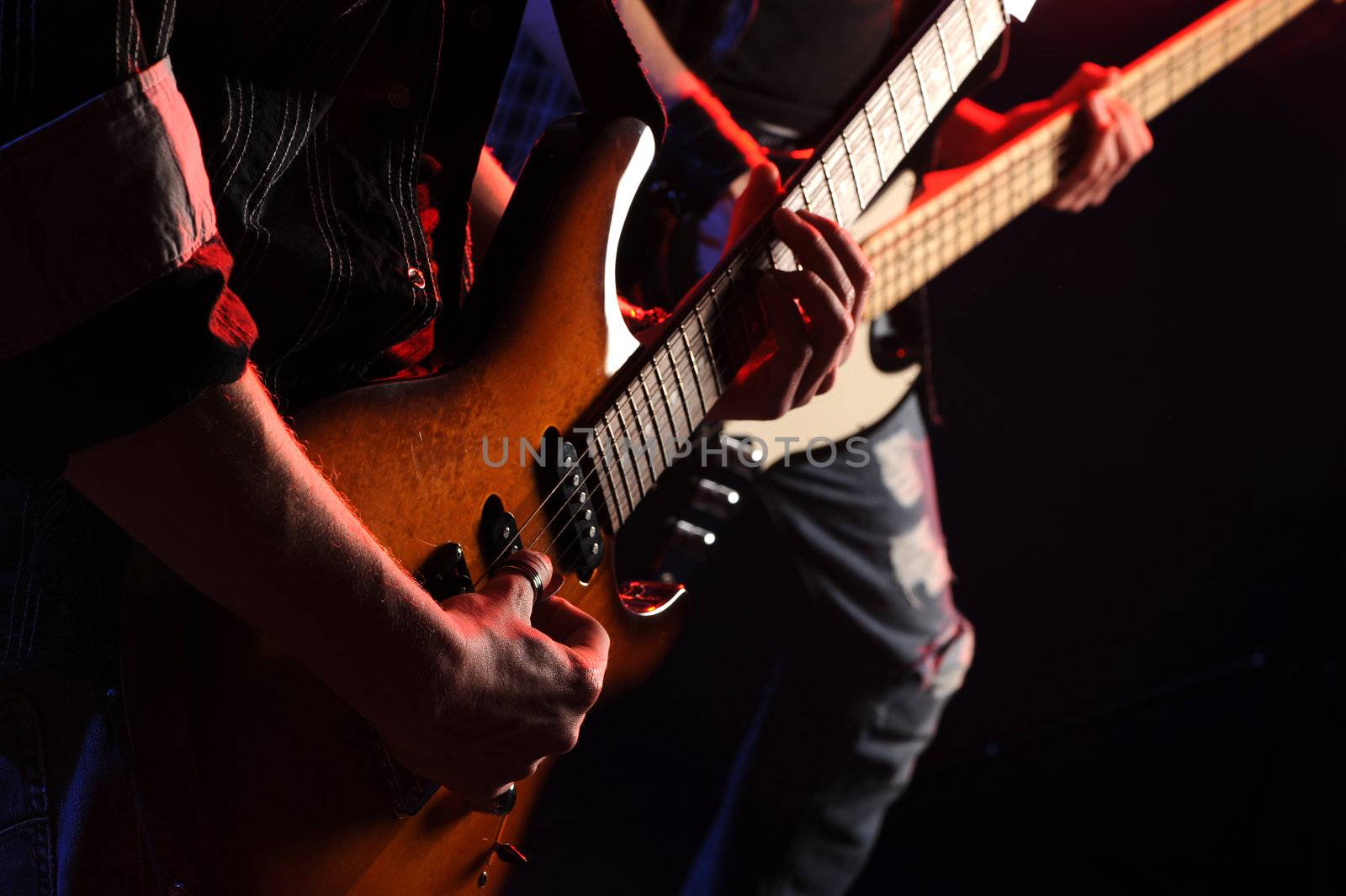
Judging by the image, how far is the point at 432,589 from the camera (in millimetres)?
607

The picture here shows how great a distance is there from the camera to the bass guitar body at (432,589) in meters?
0.50

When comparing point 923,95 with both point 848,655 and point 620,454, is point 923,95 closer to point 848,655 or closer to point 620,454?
point 620,454

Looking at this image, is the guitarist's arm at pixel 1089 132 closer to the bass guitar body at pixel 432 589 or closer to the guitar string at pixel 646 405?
the guitar string at pixel 646 405

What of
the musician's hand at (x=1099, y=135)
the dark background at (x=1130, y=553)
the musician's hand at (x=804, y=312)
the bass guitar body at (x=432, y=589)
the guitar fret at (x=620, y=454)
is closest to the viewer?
the bass guitar body at (x=432, y=589)

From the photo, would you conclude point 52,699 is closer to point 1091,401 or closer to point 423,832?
point 423,832

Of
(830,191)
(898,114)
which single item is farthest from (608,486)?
(898,114)

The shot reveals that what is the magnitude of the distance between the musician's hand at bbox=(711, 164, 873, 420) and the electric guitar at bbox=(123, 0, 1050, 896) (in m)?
0.03

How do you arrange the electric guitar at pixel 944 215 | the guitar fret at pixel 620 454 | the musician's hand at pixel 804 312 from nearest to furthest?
1. the guitar fret at pixel 620 454
2. the musician's hand at pixel 804 312
3. the electric guitar at pixel 944 215

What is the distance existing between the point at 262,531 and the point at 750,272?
52cm

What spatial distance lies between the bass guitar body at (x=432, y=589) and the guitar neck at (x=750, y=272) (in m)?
0.04

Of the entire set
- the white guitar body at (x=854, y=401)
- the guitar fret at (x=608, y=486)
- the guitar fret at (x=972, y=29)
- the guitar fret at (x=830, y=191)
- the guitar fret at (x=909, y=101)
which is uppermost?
the guitar fret at (x=972, y=29)

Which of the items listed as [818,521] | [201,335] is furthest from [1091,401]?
[201,335]

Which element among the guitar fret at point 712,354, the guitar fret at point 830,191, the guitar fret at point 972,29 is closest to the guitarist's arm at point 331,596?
the guitar fret at point 712,354

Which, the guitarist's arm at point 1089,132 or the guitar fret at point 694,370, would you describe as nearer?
the guitar fret at point 694,370
